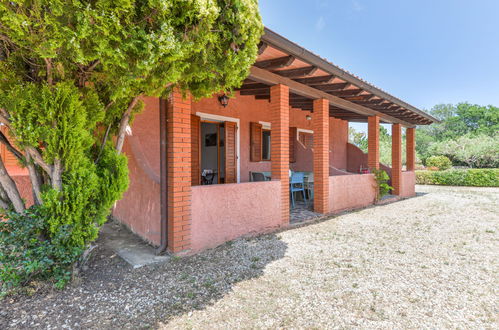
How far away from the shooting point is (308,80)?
5.39m

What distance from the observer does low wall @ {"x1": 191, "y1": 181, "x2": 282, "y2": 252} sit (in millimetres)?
3758

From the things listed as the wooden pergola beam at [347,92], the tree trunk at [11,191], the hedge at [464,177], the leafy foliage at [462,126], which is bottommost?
the hedge at [464,177]

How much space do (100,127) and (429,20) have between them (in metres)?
33.3

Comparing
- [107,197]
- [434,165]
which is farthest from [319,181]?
[434,165]

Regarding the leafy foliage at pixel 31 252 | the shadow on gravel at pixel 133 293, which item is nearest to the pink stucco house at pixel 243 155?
the shadow on gravel at pixel 133 293

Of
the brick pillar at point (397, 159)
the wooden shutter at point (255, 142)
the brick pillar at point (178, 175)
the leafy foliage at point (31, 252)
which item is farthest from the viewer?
the brick pillar at point (397, 159)

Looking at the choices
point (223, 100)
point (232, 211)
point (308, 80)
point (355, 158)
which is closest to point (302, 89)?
point (308, 80)

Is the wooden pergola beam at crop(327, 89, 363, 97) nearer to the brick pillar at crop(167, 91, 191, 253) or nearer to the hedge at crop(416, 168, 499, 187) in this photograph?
the brick pillar at crop(167, 91, 191, 253)

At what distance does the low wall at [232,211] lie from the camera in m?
3.76

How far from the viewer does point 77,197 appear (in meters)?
2.53

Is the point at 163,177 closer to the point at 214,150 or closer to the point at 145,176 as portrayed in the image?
the point at 145,176

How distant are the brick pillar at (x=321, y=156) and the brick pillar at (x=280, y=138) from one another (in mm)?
1395

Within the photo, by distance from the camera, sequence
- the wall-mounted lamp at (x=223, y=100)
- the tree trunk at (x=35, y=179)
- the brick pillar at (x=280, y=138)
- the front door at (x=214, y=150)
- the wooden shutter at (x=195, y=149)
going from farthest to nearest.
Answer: the wall-mounted lamp at (x=223, y=100), the front door at (x=214, y=150), the wooden shutter at (x=195, y=149), the brick pillar at (x=280, y=138), the tree trunk at (x=35, y=179)

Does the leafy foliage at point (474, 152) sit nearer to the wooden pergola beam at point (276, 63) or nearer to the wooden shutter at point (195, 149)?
the wooden shutter at point (195, 149)
